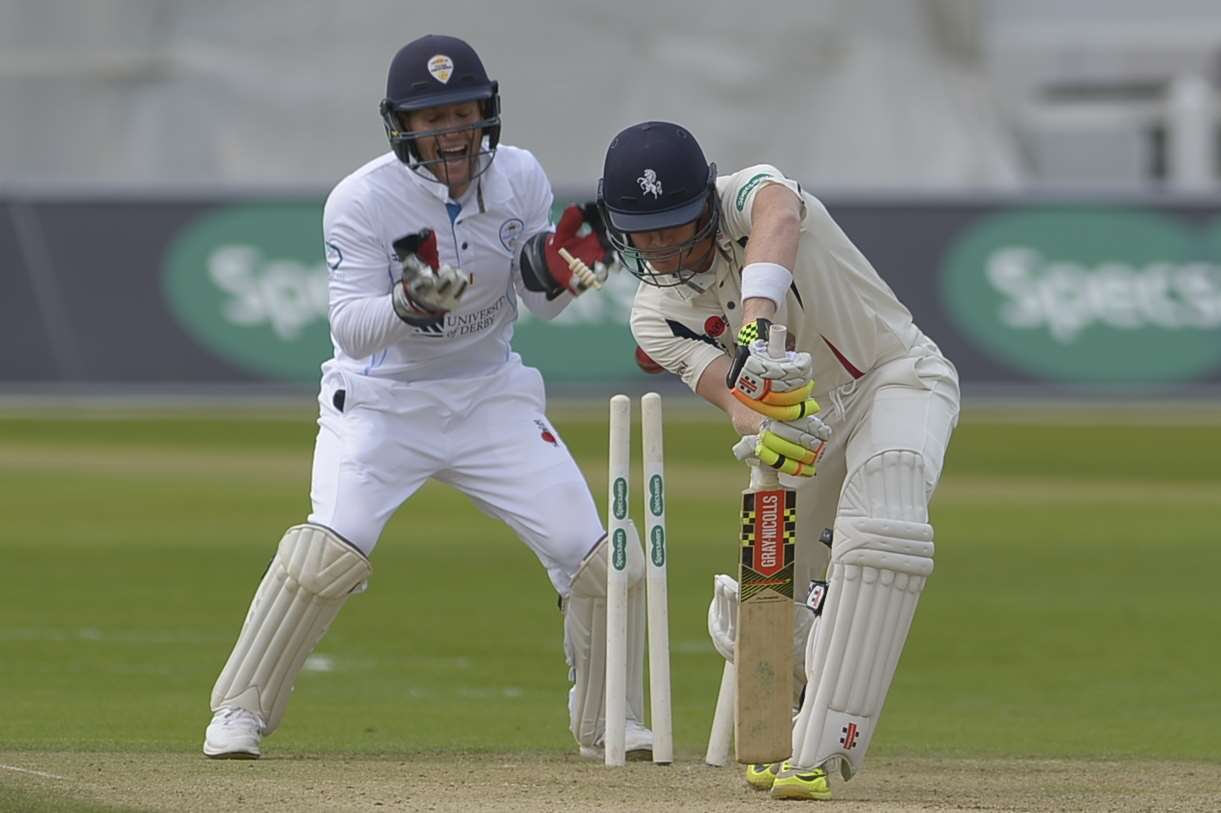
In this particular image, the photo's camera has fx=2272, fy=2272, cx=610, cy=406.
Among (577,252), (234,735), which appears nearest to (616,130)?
(577,252)

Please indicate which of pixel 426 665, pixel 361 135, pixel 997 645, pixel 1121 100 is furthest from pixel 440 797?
pixel 1121 100

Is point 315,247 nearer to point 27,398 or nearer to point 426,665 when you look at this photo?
point 27,398

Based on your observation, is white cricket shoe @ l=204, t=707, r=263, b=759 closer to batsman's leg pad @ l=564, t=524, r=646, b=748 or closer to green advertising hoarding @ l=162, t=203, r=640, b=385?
batsman's leg pad @ l=564, t=524, r=646, b=748

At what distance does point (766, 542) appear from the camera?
538 centimetres

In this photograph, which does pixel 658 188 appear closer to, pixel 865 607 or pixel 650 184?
pixel 650 184

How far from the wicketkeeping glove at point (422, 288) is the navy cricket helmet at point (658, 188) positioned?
46 cm

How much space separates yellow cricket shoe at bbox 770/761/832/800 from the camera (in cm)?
534

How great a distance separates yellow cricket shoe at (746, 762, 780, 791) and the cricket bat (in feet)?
0.69

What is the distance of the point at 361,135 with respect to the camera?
72.2 feet

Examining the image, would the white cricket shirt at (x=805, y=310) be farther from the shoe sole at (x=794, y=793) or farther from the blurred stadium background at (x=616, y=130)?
the blurred stadium background at (x=616, y=130)

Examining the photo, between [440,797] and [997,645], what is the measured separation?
4585 mm

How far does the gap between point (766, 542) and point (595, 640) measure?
1.07m

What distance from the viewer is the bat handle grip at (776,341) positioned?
512 cm

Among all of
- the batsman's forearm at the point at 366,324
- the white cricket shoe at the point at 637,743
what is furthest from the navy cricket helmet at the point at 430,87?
the white cricket shoe at the point at 637,743
